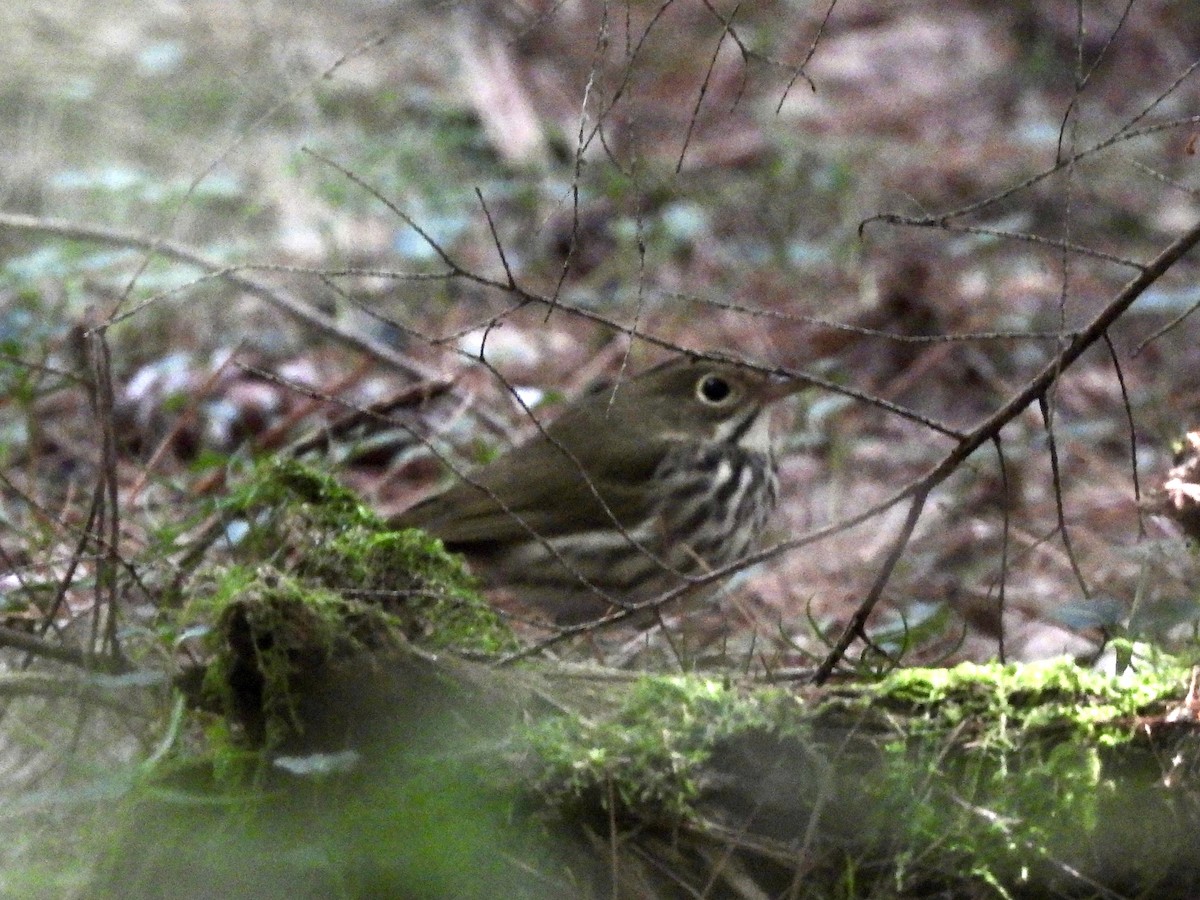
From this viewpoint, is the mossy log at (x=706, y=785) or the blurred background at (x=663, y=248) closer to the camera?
the mossy log at (x=706, y=785)

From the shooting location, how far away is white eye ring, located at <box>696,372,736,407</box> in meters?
4.68

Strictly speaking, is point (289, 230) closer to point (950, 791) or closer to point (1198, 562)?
point (1198, 562)

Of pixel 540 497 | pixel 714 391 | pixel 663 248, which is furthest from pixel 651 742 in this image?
pixel 663 248

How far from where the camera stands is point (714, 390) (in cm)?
469

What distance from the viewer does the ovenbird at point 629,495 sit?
4.27 m

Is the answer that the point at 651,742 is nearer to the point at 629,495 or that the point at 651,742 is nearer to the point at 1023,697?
the point at 1023,697

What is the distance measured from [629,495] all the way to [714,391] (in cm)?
43

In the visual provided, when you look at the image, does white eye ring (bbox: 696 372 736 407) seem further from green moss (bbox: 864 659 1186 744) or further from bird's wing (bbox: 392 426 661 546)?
green moss (bbox: 864 659 1186 744)

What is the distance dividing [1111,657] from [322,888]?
189cm

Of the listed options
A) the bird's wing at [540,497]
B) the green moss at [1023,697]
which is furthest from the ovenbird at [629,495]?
the green moss at [1023,697]

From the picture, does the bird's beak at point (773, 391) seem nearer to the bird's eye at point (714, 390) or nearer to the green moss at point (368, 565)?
the bird's eye at point (714, 390)

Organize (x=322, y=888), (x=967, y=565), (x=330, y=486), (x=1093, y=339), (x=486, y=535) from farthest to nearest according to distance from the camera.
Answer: (x=967, y=565)
(x=486, y=535)
(x=330, y=486)
(x=1093, y=339)
(x=322, y=888)

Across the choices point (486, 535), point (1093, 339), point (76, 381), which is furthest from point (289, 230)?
point (1093, 339)

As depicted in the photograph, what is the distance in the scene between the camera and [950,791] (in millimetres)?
2516
